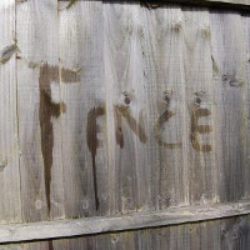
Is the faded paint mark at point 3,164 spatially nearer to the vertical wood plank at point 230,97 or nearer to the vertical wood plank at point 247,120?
the vertical wood plank at point 230,97

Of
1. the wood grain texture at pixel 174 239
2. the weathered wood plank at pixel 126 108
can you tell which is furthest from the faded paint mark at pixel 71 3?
the wood grain texture at pixel 174 239

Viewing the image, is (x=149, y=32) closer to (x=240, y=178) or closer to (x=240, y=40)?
(x=240, y=40)

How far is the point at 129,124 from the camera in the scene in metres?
1.75

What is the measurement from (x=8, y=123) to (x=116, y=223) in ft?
1.88

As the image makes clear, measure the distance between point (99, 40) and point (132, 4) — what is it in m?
0.22

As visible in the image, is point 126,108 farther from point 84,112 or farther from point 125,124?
point 84,112

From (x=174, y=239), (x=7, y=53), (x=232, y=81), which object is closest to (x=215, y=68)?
(x=232, y=81)

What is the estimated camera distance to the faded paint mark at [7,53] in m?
1.58

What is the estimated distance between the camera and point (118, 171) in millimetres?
1731

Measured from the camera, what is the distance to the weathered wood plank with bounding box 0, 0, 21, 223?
1573 mm

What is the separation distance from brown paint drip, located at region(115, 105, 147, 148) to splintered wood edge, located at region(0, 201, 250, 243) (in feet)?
1.01

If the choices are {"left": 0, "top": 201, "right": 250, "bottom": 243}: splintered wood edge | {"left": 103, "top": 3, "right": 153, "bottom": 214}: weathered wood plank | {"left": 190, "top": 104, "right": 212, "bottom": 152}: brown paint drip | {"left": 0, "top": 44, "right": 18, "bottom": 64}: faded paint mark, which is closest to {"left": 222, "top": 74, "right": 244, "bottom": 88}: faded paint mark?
{"left": 190, "top": 104, "right": 212, "bottom": 152}: brown paint drip

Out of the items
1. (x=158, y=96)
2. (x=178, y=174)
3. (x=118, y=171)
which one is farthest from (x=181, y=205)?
(x=158, y=96)

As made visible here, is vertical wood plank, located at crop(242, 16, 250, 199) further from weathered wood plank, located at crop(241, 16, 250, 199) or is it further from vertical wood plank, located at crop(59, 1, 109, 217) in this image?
vertical wood plank, located at crop(59, 1, 109, 217)
